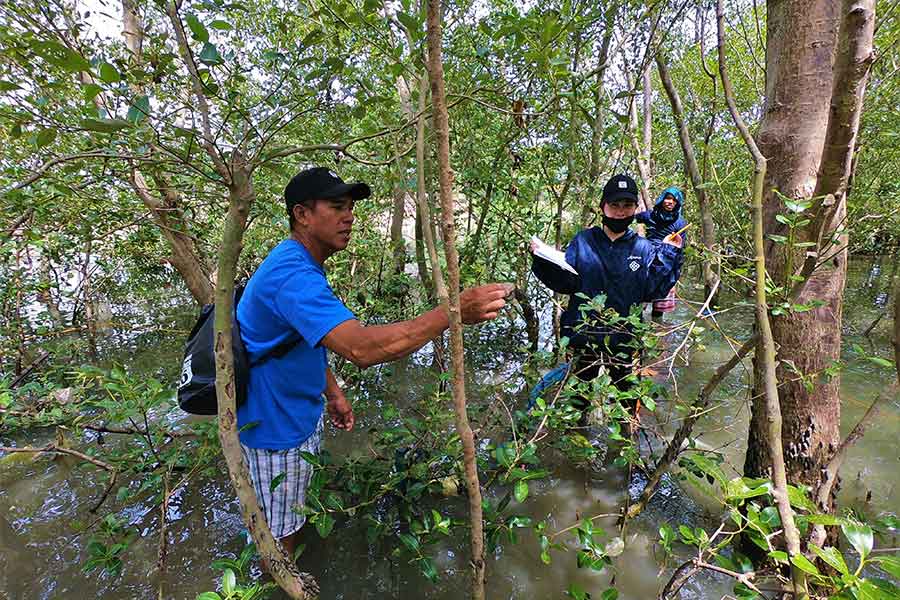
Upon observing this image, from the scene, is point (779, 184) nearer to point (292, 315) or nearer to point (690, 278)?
point (292, 315)

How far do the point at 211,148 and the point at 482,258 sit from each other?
399cm

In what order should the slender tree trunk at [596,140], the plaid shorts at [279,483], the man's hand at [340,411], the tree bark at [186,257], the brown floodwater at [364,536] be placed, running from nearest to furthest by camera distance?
1. the plaid shorts at [279,483]
2. the brown floodwater at [364,536]
3. the man's hand at [340,411]
4. the slender tree trunk at [596,140]
5. the tree bark at [186,257]

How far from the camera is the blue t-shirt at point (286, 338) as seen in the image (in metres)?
1.55

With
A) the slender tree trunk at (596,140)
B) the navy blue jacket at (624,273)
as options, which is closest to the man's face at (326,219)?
the navy blue jacket at (624,273)

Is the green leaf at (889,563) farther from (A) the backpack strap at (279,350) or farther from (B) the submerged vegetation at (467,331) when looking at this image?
(A) the backpack strap at (279,350)

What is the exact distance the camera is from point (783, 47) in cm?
182

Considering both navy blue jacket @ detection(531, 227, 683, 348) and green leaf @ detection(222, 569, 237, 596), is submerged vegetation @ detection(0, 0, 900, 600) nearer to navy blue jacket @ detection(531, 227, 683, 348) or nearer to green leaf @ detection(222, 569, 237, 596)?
green leaf @ detection(222, 569, 237, 596)

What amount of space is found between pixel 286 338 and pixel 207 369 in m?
0.34

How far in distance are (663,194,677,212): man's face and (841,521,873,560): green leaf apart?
3.36 metres

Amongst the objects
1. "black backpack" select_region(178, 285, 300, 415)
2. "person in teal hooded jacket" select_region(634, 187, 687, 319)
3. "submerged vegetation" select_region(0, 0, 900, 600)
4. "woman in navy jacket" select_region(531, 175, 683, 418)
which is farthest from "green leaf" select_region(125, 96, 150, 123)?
"person in teal hooded jacket" select_region(634, 187, 687, 319)

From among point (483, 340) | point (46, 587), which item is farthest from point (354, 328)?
point (483, 340)

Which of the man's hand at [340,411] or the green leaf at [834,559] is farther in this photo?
the man's hand at [340,411]

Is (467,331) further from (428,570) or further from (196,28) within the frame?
(196,28)

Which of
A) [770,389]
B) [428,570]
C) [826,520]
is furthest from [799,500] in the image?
[428,570]
